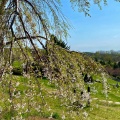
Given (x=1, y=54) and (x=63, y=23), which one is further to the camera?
(x=63, y=23)

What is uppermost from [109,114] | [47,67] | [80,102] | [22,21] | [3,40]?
[22,21]

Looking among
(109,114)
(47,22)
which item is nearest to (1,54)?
(47,22)

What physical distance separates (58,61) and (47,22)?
101 cm

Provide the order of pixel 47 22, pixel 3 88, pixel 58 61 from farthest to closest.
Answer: pixel 47 22 < pixel 58 61 < pixel 3 88

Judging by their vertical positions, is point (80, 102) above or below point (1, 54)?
below

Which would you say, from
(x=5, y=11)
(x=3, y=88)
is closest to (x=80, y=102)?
(x=3, y=88)

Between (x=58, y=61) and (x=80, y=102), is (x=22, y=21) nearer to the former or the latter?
(x=58, y=61)

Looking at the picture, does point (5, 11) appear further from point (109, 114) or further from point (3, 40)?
point (109, 114)

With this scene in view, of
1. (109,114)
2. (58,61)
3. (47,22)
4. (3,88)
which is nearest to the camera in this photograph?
(3,88)

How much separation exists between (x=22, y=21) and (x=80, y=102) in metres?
1.79

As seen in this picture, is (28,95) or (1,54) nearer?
(1,54)

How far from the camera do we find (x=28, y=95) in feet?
18.4

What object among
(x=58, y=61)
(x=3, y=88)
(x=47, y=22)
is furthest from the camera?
(x=47, y=22)

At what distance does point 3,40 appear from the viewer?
5.07 meters
